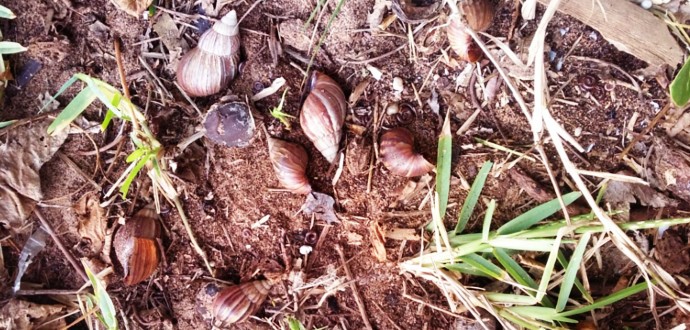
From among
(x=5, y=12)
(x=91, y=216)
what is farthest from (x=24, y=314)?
(x=5, y=12)

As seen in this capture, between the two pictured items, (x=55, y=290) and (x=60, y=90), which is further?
(x=55, y=290)

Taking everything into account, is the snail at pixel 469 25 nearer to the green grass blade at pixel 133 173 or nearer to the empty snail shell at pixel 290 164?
the empty snail shell at pixel 290 164

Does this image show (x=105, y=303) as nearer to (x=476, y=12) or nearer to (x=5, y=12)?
(x=5, y=12)

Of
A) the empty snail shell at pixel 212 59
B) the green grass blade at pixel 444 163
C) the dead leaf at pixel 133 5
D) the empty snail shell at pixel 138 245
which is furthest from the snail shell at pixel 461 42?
the empty snail shell at pixel 138 245

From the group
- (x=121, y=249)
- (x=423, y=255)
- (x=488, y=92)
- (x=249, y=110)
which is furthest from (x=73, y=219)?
(x=488, y=92)

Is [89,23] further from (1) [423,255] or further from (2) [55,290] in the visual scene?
(1) [423,255]

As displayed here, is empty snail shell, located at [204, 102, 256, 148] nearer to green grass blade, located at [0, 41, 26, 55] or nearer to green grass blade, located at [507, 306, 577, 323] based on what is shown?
green grass blade, located at [0, 41, 26, 55]
